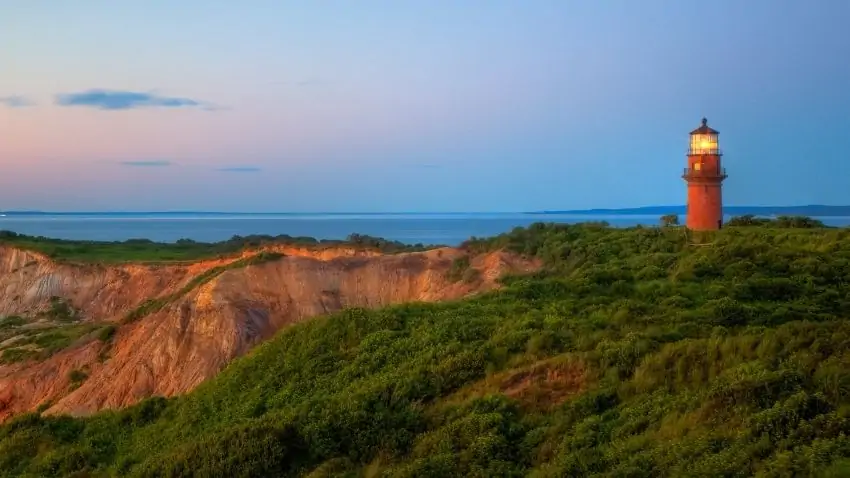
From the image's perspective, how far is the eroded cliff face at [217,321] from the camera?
1023 inches

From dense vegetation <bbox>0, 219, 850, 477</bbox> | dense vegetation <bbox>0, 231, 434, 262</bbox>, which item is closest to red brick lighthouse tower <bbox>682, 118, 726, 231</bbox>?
dense vegetation <bbox>0, 219, 850, 477</bbox>

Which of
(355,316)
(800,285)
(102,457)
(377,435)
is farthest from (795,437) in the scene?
(102,457)

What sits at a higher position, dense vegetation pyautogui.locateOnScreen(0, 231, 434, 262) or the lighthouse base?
the lighthouse base

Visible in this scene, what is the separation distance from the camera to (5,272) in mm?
52656

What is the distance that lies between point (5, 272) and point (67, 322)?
13.9 meters

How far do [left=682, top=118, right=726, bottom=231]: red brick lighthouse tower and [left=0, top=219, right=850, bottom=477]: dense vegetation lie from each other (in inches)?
256

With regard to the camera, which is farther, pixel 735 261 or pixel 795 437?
pixel 735 261

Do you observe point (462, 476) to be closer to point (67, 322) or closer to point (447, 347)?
point (447, 347)

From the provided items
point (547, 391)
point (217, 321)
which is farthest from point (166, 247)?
point (547, 391)

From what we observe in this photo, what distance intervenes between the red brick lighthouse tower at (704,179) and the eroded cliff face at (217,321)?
22.3 ft

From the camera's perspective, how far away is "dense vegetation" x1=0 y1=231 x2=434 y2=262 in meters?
38.8

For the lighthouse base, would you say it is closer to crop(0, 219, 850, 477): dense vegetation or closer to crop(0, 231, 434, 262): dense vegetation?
crop(0, 219, 850, 477): dense vegetation

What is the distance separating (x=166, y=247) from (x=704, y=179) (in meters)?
48.2

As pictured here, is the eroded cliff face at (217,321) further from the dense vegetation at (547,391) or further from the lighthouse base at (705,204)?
the dense vegetation at (547,391)
